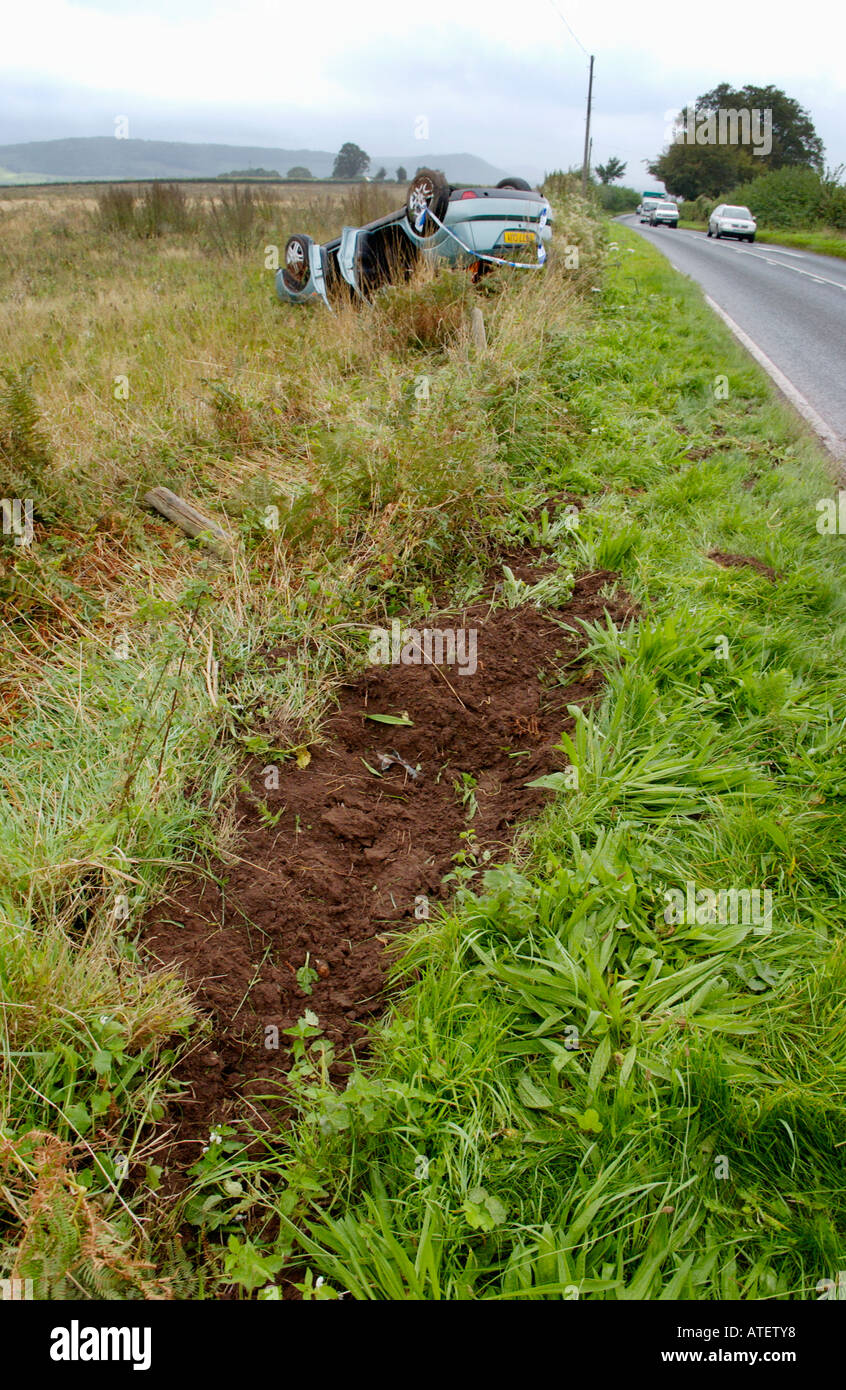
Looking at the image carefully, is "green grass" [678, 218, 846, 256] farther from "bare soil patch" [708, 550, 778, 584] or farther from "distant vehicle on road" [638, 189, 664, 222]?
"bare soil patch" [708, 550, 778, 584]

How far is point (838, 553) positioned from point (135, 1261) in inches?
155

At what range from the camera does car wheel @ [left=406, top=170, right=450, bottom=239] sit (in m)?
7.55

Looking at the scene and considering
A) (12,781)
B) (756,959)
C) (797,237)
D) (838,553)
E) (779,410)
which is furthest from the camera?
(797,237)

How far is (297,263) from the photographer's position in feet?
30.1

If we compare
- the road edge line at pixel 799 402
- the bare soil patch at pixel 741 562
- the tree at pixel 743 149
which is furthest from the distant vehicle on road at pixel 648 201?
the bare soil patch at pixel 741 562

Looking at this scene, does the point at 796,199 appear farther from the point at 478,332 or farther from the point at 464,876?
the point at 464,876

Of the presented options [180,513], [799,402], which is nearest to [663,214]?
[799,402]

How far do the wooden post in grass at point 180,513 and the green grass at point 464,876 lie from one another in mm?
168

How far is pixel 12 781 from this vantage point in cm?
258

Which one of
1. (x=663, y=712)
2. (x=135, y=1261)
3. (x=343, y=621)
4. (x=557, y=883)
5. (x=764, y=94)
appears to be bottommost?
(x=135, y=1261)

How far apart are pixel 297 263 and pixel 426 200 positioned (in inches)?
90.2

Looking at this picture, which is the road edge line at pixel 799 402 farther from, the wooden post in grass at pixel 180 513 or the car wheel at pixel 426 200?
the wooden post in grass at pixel 180 513

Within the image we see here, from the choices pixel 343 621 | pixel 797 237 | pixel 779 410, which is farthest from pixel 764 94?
pixel 343 621

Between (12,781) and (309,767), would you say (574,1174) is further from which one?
(12,781)
